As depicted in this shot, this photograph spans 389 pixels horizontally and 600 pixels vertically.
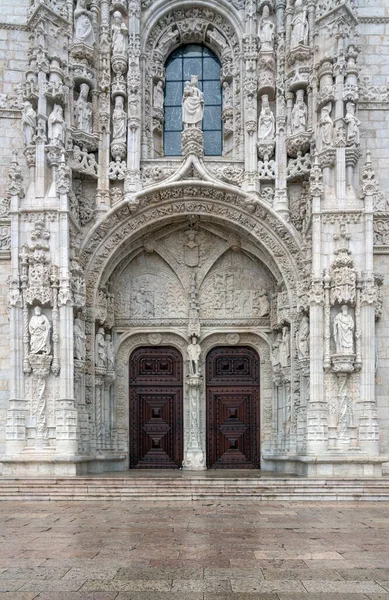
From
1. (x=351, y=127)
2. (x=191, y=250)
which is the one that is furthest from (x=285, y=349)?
(x=351, y=127)

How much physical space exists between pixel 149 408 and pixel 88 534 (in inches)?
351

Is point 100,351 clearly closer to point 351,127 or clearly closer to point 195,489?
point 195,489

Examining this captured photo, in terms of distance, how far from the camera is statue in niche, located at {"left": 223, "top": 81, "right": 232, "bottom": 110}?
59.0 feet

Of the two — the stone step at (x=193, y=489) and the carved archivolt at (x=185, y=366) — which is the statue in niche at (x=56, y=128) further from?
the stone step at (x=193, y=489)

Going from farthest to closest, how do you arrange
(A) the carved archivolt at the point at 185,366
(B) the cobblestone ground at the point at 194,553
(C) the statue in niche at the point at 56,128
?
(A) the carved archivolt at the point at 185,366
(C) the statue in niche at the point at 56,128
(B) the cobblestone ground at the point at 194,553

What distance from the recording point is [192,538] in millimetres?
8711

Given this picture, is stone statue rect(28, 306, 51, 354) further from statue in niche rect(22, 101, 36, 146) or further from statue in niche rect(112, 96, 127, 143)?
statue in niche rect(112, 96, 127, 143)

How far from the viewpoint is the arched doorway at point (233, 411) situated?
58.2ft

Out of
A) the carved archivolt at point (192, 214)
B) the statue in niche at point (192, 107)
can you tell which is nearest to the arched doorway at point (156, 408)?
the carved archivolt at point (192, 214)

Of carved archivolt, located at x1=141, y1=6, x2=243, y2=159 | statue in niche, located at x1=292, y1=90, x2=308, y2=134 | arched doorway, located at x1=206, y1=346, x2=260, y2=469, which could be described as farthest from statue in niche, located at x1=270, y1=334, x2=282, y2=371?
statue in niche, located at x1=292, y1=90, x2=308, y2=134

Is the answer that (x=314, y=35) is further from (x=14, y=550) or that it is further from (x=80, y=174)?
(x=14, y=550)

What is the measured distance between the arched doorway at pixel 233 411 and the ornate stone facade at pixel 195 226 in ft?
0.95

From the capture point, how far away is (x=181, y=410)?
703 inches

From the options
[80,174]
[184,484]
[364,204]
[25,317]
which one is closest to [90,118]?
[80,174]
